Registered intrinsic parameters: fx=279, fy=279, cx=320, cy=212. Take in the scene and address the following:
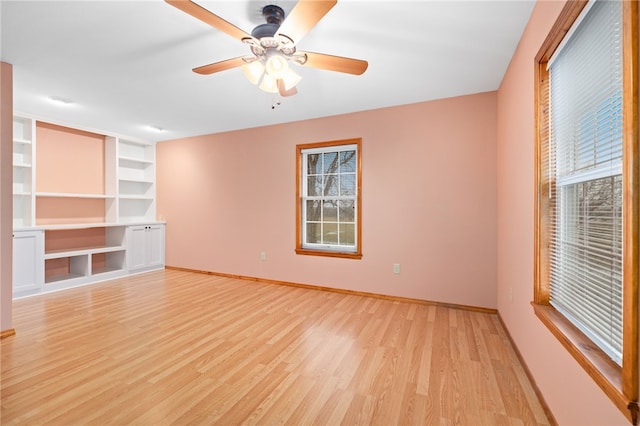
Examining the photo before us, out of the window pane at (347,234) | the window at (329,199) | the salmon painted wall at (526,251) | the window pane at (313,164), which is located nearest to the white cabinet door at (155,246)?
the window at (329,199)

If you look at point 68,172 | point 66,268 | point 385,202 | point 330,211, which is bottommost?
point 66,268

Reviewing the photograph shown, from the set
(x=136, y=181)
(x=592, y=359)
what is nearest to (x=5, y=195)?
(x=136, y=181)

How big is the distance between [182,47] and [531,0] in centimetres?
255

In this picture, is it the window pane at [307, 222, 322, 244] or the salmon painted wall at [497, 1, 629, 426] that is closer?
the salmon painted wall at [497, 1, 629, 426]

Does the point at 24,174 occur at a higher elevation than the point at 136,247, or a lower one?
higher

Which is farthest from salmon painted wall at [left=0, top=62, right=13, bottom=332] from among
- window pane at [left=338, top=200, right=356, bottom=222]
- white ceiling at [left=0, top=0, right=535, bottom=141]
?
window pane at [left=338, top=200, right=356, bottom=222]

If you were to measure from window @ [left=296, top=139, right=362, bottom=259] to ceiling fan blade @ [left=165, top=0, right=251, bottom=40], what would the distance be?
2386 millimetres

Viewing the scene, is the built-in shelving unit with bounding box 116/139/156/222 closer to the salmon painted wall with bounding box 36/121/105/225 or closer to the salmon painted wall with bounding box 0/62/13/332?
the salmon painted wall with bounding box 36/121/105/225

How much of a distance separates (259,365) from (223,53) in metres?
2.58

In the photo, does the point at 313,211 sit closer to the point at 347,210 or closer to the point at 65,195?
the point at 347,210

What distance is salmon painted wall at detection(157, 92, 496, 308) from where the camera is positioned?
323 centimetres

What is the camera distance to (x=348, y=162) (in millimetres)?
4012

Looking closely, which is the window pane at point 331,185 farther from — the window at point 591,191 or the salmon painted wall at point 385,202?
the window at point 591,191

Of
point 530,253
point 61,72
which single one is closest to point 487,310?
point 530,253
